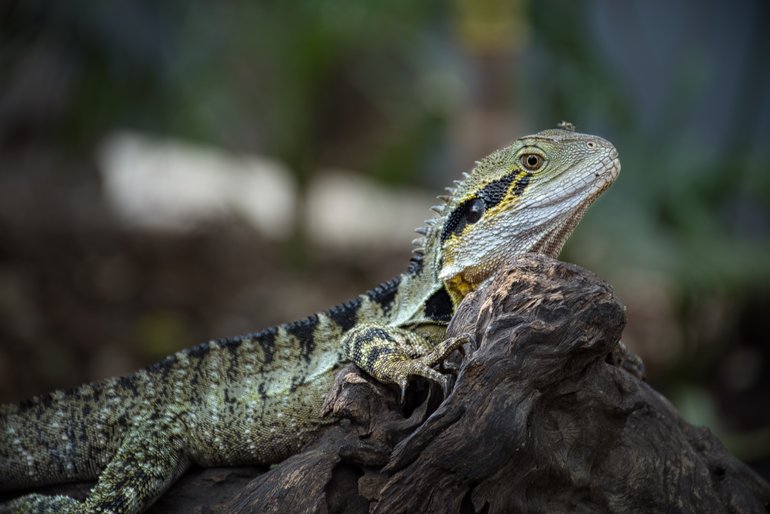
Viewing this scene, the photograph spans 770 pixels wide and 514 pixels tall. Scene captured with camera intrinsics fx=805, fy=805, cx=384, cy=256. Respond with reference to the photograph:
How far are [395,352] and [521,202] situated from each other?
41.5 inches

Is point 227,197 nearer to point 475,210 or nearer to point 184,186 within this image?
point 184,186

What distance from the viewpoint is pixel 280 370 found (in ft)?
15.1

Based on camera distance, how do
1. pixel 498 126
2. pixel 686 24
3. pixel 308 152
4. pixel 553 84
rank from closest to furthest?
1. pixel 498 126
2. pixel 553 84
3. pixel 308 152
4. pixel 686 24

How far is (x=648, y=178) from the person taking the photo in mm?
9945

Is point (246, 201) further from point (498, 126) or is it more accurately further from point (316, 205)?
point (498, 126)

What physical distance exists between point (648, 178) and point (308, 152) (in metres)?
4.54

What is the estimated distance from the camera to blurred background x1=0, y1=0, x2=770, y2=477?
9539 millimetres

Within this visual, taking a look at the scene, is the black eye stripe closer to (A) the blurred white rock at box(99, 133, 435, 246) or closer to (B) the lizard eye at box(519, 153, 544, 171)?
(B) the lizard eye at box(519, 153, 544, 171)

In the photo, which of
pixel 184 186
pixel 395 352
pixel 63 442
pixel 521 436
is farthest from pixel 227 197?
pixel 521 436

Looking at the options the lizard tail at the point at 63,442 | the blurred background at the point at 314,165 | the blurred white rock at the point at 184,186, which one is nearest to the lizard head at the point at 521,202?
the lizard tail at the point at 63,442

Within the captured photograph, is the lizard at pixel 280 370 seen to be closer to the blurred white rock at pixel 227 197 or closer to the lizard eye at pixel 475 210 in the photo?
the lizard eye at pixel 475 210

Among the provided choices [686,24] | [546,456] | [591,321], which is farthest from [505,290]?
[686,24]

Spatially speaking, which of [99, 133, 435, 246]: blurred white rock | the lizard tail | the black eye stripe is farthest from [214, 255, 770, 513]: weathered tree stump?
[99, 133, 435, 246]: blurred white rock

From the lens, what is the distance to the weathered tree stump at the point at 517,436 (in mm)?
3602
